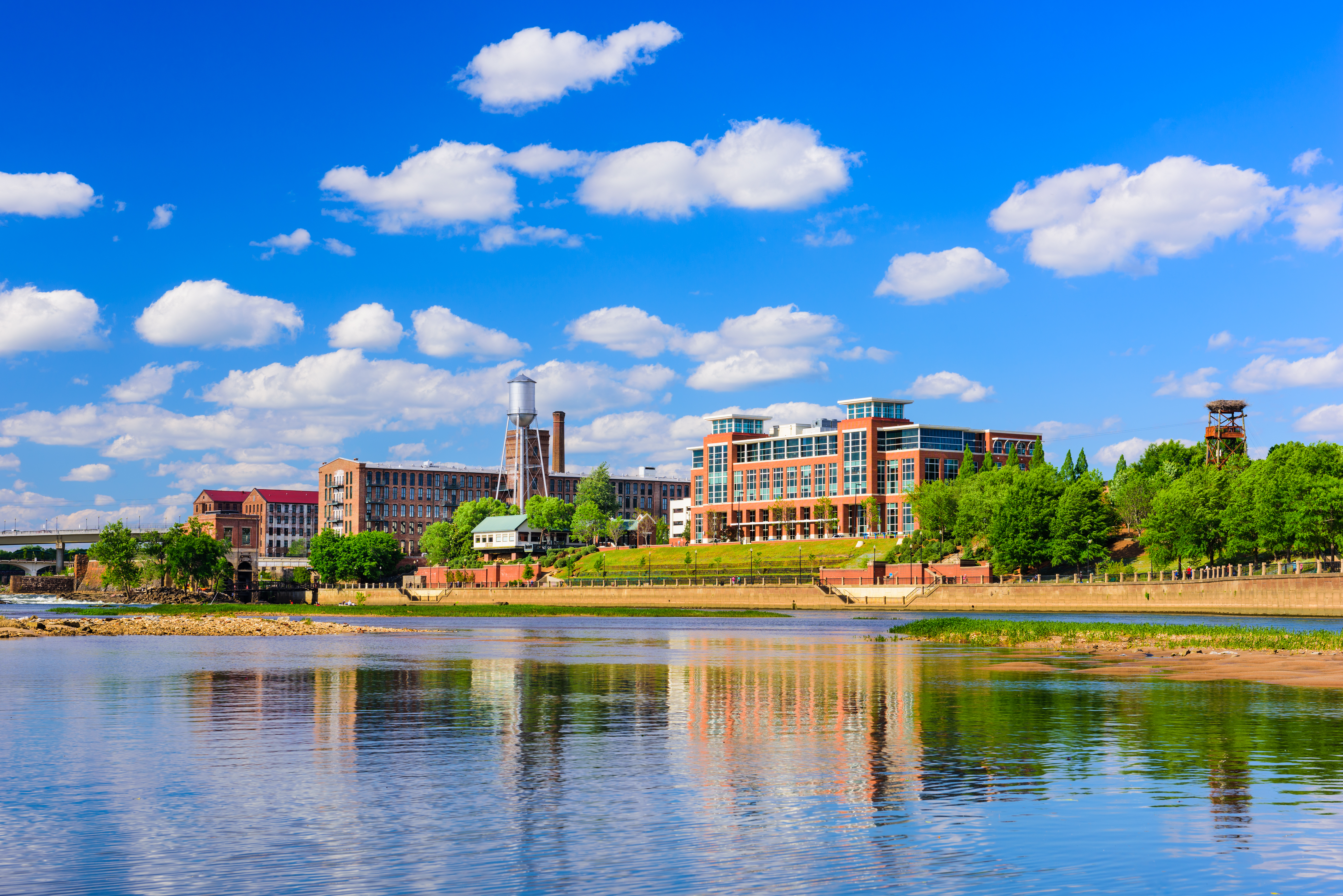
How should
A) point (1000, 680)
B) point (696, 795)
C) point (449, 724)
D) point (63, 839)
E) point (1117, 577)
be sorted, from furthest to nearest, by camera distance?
point (1117, 577) → point (1000, 680) → point (449, 724) → point (696, 795) → point (63, 839)

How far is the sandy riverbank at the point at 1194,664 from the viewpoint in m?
41.2

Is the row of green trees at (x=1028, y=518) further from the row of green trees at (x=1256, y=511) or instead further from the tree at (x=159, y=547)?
the tree at (x=159, y=547)

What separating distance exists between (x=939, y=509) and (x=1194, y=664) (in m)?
128

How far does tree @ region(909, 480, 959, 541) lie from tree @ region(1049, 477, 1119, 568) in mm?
17766

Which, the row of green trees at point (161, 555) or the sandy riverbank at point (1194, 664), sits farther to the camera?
the row of green trees at point (161, 555)

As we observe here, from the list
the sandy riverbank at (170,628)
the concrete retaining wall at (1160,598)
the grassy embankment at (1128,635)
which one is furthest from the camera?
the concrete retaining wall at (1160,598)

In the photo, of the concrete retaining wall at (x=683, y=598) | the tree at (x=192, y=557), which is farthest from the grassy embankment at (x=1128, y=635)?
the tree at (x=192, y=557)

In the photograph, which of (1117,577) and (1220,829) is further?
(1117,577)

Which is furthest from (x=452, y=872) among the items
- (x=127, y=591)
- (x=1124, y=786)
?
(x=127, y=591)

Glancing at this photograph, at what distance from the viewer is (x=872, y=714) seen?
101ft

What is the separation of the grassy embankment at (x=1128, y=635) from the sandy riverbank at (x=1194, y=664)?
2.99 feet

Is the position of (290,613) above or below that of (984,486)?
below

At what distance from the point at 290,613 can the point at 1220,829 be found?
146 m

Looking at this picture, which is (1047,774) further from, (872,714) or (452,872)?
(452,872)
